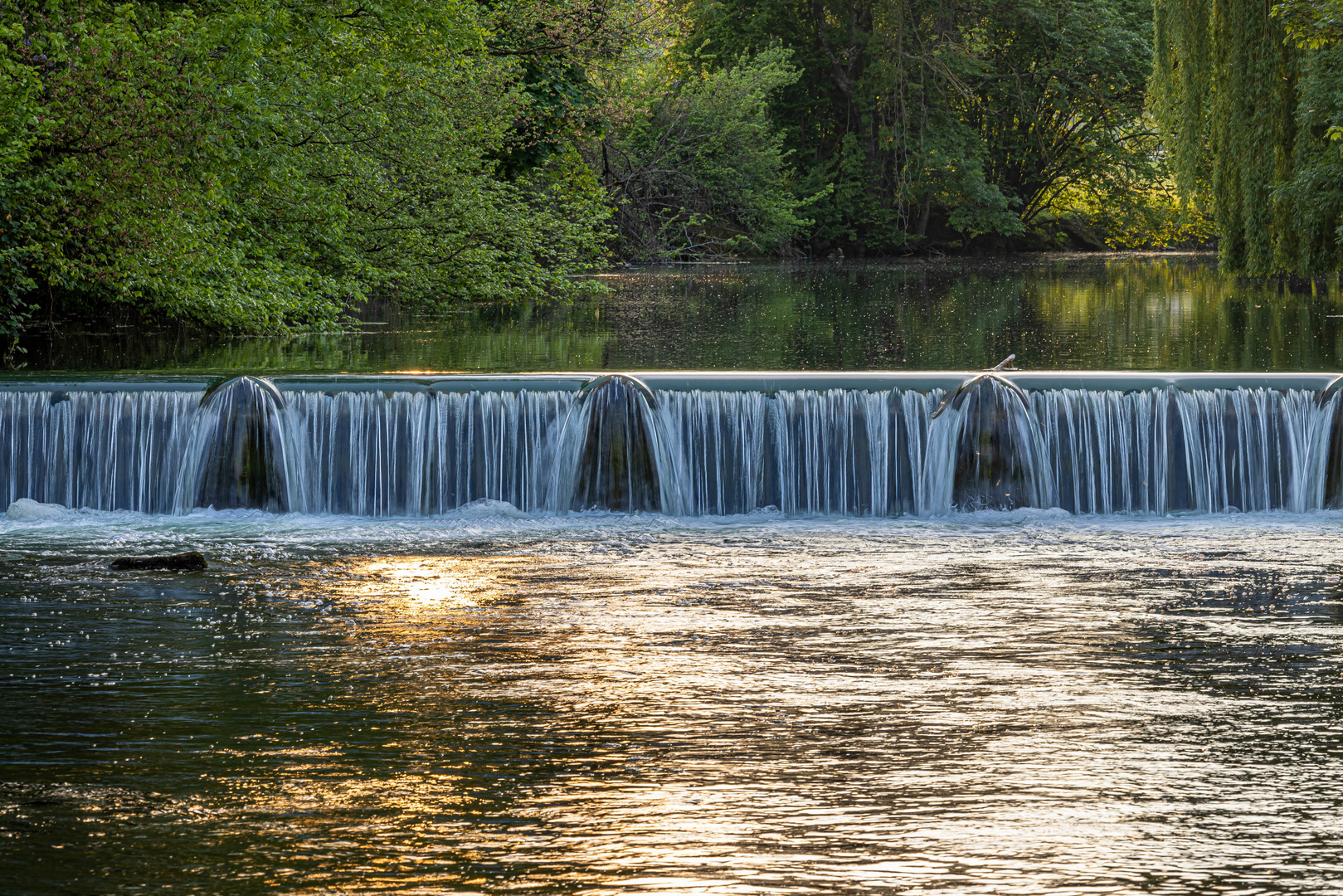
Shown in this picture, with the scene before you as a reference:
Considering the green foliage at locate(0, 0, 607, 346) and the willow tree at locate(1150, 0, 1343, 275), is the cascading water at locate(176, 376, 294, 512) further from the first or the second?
the willow tree at locate(1150, 0, 1343, 275)

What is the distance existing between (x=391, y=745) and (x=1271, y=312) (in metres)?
18.9

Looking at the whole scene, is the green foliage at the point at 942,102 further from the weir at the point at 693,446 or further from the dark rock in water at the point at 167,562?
the dark rock in water at the point at 167,562

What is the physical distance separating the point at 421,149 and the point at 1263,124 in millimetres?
11346

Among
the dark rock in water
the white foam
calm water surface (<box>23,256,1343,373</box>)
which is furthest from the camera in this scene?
calm water surface (<box>23,256,1343,373</box>)

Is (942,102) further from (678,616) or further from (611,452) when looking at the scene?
(678,616)

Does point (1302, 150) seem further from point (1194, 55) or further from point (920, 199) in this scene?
point (920, 199)

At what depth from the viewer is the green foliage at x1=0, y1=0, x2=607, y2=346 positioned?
16.6 m

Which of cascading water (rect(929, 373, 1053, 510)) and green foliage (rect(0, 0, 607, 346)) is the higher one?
green foliage (rect(0, 0, 607, 346))

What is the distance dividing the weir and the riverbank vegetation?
334 centimetres

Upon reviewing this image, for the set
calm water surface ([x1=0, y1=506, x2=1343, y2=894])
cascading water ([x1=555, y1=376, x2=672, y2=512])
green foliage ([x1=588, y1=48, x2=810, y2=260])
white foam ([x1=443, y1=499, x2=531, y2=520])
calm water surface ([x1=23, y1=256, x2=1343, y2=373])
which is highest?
green foliage ([x1=588, y1=48, x2=810, y2=260])

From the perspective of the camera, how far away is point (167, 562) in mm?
10742

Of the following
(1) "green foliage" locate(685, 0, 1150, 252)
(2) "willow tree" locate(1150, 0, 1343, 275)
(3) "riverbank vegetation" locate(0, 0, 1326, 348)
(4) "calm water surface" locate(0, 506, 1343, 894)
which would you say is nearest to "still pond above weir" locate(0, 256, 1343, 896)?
(4) "calm water surface" locate(0, 506, 1343, 894)

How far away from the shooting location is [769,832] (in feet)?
18.4

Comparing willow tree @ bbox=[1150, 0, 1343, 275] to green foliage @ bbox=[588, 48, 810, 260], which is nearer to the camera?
willow tree @ bbox=[1150, 0, 1343, 275]
